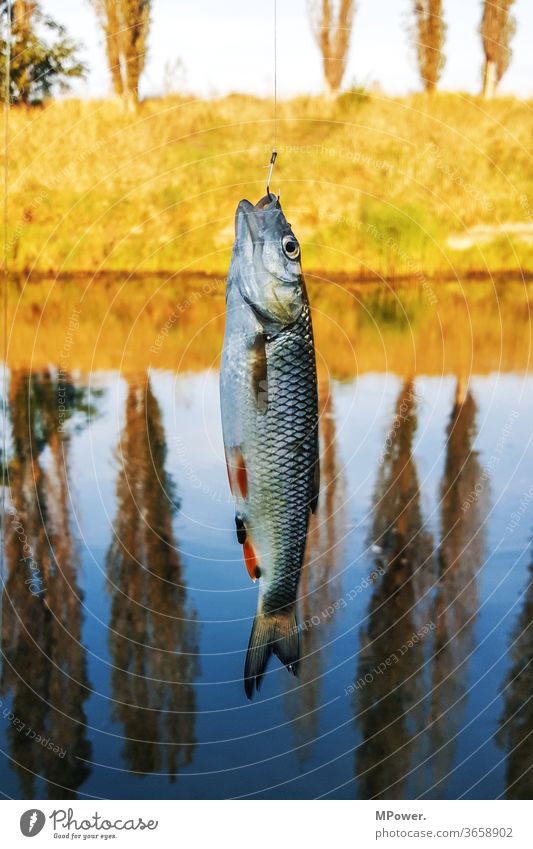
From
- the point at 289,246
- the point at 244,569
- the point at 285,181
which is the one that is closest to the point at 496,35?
the point at 285,181

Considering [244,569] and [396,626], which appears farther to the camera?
[396,626]

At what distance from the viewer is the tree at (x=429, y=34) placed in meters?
3.45

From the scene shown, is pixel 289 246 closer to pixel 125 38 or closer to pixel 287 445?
pixel 287 445

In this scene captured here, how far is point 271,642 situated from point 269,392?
0.44 meters

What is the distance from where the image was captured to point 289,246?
4.31 feet

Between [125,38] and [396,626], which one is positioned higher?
[125,38]

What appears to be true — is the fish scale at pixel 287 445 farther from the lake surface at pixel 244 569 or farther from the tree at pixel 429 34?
the tree at pixel 429 34

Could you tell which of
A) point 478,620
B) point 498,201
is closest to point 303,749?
point 478,620

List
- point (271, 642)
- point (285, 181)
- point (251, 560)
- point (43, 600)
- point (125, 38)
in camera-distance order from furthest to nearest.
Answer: point (43, 600) → point (285, 181) → point (125, 38) → point (271, 642) → point (251, 560)

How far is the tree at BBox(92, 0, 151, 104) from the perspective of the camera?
11.0ft

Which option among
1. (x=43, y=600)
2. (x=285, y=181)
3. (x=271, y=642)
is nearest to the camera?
(x=271, y=642)

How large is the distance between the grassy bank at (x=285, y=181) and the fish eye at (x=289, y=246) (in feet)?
7.60
